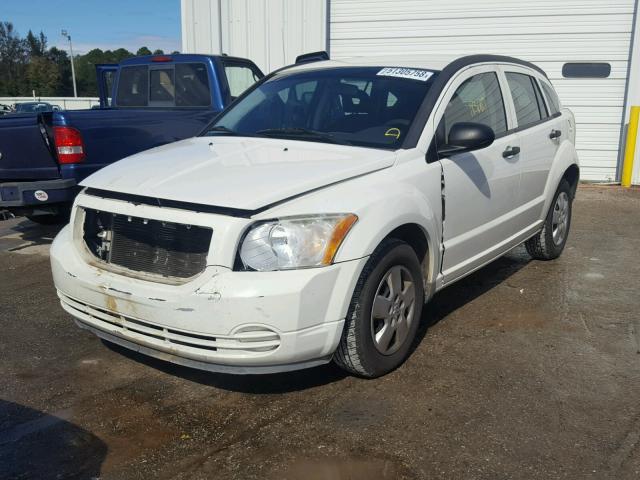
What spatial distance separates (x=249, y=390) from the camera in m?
3.48

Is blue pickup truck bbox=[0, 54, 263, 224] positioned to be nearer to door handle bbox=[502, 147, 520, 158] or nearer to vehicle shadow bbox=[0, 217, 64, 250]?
vehicle shadow bbox=[0, 217, 64, 250]

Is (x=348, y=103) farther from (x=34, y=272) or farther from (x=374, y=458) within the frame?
(x=34, y=272)

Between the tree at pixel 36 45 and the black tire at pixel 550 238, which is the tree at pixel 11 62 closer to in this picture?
the tree at pixel 36 45

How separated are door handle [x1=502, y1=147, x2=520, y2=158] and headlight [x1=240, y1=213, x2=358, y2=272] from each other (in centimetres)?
204

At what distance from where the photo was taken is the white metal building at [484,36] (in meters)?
10.8

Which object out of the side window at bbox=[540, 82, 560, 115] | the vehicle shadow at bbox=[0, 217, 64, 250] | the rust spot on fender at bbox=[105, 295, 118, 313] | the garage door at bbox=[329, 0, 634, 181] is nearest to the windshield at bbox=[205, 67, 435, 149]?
the rust spot on fender at bbox=[105, 295, 118, 313]

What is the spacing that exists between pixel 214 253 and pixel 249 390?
0.93 meters

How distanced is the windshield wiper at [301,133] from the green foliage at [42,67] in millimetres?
73836

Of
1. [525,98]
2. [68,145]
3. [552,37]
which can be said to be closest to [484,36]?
[552,37]

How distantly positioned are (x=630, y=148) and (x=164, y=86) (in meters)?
7.80

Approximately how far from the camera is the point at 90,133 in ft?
19.6

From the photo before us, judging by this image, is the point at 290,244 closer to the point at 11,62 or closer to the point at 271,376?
the point at 271,376

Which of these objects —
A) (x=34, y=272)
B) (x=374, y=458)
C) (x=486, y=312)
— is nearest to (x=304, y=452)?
(x=374, y=458)

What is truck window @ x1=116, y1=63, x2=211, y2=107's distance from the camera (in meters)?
7.10
